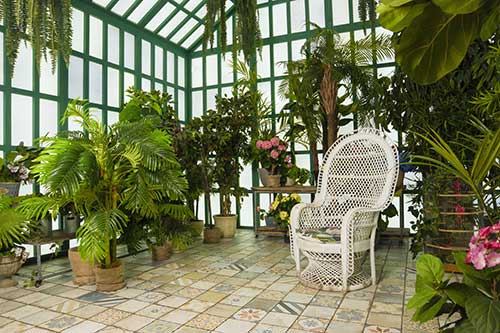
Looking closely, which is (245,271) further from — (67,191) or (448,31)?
(448,31)

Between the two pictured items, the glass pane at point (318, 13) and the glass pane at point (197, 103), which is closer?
the glass pane at point (318, 13)

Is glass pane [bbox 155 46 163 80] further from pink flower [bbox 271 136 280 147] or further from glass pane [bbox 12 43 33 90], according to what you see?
pink flower [bbox 271 136 280 147]

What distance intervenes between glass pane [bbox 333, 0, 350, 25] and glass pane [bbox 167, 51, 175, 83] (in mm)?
2635

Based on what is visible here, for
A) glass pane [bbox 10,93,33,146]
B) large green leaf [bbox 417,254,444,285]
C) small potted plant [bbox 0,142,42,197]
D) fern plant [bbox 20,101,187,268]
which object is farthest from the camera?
glass pane [bbox 10,93,33,146]

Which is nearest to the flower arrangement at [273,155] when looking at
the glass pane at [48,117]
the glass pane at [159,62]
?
the glass pane at [159,62]

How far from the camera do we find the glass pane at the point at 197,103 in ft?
20.3

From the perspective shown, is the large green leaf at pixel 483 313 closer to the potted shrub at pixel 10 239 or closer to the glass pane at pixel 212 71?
the potted shrub at pixel 10 239

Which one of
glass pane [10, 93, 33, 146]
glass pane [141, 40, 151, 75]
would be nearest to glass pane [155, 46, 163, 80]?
glass pane [141, 40, 151, 75]

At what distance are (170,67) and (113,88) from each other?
51.8 inches

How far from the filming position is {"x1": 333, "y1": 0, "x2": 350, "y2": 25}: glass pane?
206 inches

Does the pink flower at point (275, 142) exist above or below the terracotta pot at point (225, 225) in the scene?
above

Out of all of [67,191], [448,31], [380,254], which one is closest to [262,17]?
[380,254]

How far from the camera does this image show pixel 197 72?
6.21m

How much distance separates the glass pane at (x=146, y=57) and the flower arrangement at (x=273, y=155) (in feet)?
6.68
